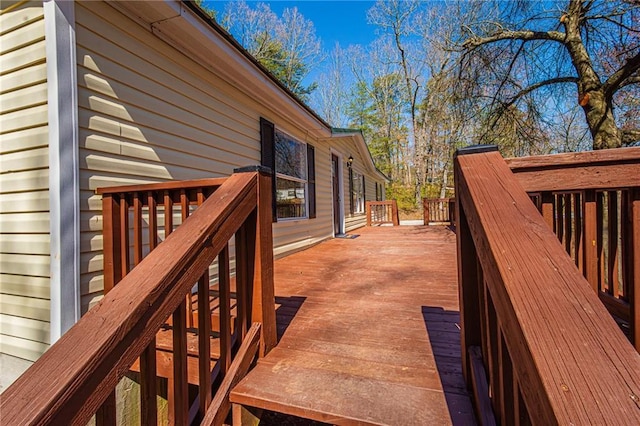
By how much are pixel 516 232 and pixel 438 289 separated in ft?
6.96

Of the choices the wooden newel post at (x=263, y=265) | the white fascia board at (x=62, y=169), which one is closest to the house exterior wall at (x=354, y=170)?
the white fascia board at (x=62, y=169)

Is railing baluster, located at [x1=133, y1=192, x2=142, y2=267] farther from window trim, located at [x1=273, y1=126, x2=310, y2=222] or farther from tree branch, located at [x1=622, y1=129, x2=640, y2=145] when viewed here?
tree branch, located at [x1=622, y1=129, x2=640, y2=145]

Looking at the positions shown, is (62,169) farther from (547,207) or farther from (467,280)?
(547,207)

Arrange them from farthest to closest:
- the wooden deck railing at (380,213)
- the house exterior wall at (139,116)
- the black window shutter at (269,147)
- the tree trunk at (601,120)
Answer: the wooden deck railing at (380,213) < the tree trunk at (601,120) < the black window shutter at (269,147) < the house exterior wall at (139,116)

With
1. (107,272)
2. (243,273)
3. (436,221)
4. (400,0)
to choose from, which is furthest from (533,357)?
(400,0)

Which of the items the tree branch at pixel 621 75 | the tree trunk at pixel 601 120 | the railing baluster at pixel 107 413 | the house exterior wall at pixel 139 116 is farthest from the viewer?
the tree trunk at pixel 601 120

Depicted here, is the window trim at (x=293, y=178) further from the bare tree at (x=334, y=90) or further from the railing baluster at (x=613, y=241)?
the bare tree at (x=334, y=90)

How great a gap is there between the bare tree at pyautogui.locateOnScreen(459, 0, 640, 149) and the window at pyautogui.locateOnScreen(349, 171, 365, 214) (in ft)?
14.3

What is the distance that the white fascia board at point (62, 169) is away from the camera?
6.09ft

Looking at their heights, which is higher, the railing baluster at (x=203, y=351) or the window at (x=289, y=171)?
the window at (x=289, y=171)

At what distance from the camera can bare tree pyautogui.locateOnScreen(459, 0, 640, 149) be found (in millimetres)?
4680

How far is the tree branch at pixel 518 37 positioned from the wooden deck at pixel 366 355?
4.52m

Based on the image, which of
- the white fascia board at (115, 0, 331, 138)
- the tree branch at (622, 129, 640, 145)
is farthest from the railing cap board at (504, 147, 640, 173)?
the tree branch at (622, 129, 640, 145)

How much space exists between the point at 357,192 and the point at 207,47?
25.9 ft
